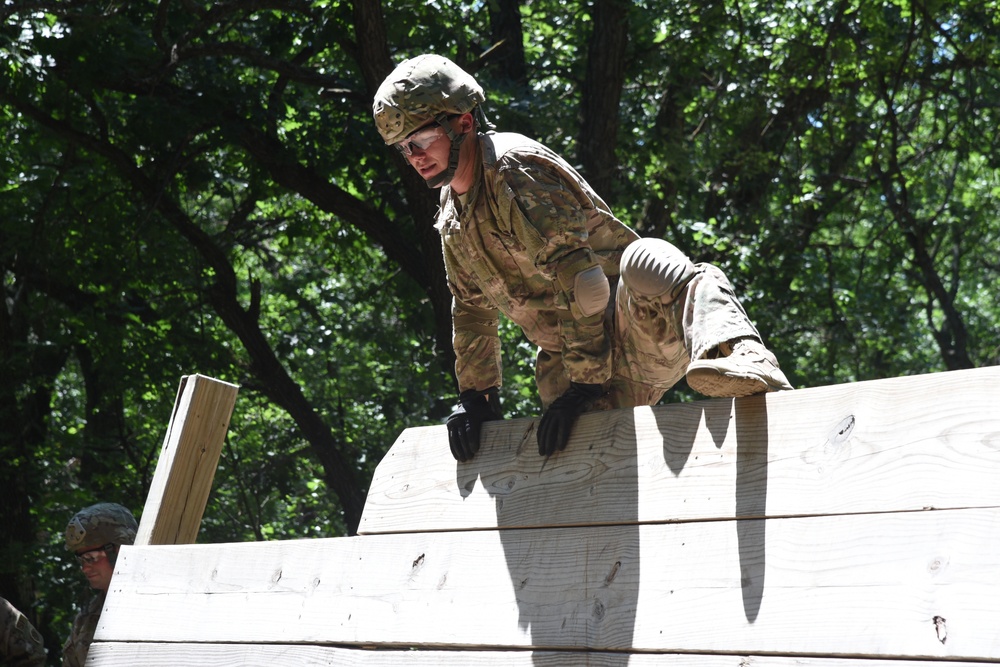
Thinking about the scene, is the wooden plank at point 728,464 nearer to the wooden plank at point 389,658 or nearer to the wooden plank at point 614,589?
the wooden plank at point 614,589

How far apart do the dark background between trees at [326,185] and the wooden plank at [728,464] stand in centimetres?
427

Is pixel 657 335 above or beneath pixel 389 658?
above

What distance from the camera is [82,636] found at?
16.4 feet

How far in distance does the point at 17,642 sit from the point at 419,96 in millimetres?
3932

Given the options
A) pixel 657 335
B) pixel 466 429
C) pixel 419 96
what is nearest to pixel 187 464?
pixel 466 429

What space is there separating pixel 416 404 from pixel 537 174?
6591 mm

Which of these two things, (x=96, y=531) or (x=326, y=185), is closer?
(x=96, y=531)

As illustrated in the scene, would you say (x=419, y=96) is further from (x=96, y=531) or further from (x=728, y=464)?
(x=96, y=531)

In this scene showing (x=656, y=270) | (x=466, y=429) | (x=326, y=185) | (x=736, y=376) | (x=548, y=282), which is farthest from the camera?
(x=326, y=185)

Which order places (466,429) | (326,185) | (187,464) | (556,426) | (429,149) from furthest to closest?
(326,185) < (187,464) < (429,149) < (466,429) < (556,426)

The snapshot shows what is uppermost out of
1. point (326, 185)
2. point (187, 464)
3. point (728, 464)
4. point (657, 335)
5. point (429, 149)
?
point (326, 185)

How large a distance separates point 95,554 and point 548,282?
2932 millimetres

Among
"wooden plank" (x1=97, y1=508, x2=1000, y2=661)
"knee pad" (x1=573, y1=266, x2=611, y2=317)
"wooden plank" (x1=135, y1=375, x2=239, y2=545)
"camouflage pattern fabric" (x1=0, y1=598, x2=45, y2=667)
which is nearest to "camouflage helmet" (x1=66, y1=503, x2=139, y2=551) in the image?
"camouflage pattern fabric" (x1=0, y1=598, x2=45, y2=667)

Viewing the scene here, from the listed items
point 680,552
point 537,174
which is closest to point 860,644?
point 680,552
